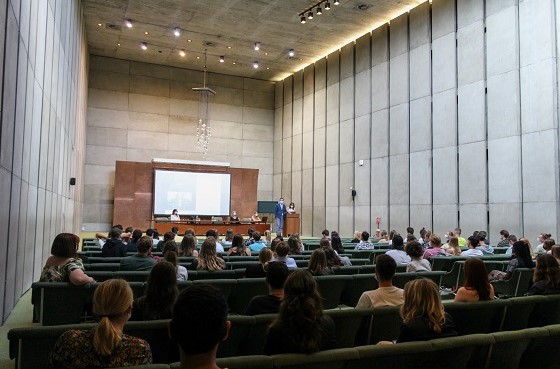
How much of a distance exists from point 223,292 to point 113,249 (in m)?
3.34

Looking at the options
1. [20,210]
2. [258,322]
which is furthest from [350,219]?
[258,322]

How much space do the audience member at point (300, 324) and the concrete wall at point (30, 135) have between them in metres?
3.79

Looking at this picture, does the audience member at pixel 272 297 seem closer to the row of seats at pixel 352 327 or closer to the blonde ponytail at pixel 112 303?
the row of seats at pixel 352 327

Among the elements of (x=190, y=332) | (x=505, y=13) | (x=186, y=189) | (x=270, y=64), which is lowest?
(x=190, y=332)

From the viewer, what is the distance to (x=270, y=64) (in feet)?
70.9

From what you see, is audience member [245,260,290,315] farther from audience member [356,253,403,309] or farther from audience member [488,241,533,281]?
audience member [488,241,533,281]

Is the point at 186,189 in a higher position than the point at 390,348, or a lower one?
higher

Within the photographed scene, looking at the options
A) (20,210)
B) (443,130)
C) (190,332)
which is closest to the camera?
(190,332)

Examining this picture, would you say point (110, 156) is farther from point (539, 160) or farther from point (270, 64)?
point (539, 160)

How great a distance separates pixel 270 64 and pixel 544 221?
46.2ft

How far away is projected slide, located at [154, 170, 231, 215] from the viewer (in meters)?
20.5

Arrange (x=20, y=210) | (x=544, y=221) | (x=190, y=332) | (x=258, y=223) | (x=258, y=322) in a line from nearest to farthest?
(x=190, y=332), (x=258, y=322), (x=20, y=210), (x=544, y=221), (x=258, y=223)

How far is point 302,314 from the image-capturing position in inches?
88.0

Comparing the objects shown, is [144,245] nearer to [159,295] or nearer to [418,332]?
[159,295]
